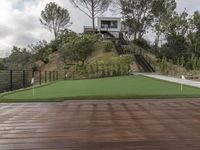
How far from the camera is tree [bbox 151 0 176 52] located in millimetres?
70281

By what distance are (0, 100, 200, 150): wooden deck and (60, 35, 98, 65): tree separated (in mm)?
45676

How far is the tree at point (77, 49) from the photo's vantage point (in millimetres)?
59844

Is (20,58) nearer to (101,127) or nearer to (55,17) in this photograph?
(55,17)

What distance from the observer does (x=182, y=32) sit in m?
65.1

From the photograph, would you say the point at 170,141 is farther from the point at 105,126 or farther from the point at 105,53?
the point at 105,53

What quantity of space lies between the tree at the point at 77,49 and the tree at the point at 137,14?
46.3 feet

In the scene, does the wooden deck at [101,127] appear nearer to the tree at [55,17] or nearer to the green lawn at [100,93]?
the green lawn at [100,93]

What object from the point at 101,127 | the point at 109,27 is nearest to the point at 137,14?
the point at 109,27

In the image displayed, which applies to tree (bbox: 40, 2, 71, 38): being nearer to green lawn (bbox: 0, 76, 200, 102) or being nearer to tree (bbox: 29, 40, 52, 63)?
tree (bbox: 29, 40, 52, 63)

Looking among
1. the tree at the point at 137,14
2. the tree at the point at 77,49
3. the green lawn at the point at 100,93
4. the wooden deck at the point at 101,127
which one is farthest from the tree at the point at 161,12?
the wooden deck at the point at 101,127

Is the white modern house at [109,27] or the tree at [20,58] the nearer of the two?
the tree at [20,58]

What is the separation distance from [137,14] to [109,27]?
1065 cm

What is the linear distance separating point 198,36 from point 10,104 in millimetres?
47857

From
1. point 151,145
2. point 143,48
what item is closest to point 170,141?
point 151,145
